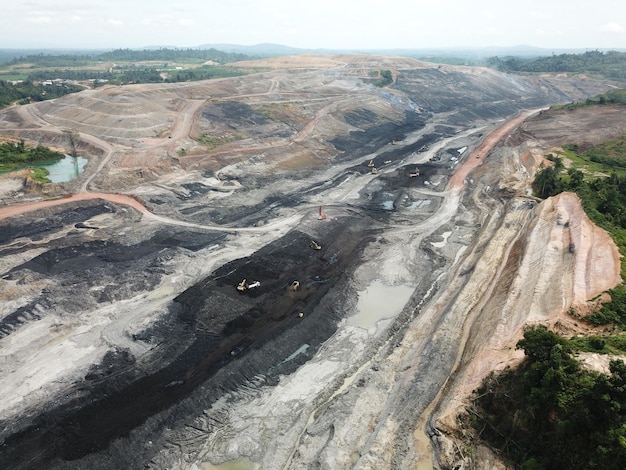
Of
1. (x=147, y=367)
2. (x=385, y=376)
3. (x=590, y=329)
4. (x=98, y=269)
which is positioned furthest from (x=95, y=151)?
(x=590, y=329)

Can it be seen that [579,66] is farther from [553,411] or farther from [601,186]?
[553,411]

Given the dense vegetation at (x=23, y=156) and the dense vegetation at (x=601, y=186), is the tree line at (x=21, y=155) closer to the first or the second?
the dense vegetation at (x=23, y=156)

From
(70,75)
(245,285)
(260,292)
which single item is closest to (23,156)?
(245,285)

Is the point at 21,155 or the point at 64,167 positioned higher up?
the point at 21,155

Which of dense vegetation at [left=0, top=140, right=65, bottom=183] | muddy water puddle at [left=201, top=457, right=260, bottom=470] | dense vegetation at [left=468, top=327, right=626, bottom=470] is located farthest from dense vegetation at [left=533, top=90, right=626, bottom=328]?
dense vegetation at [left=0, top=140, right=65, bottom=183]

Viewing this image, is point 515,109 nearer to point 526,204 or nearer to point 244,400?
point 526,204
